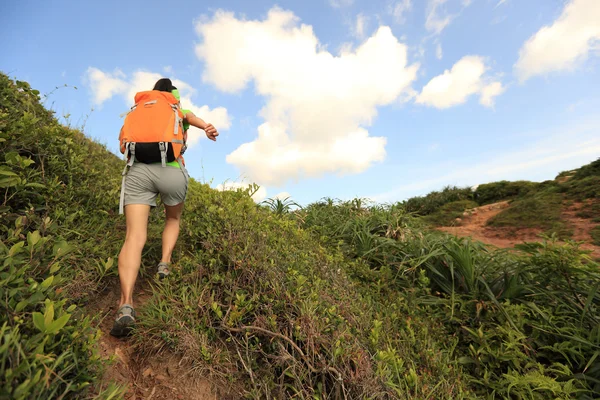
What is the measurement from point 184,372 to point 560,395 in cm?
299

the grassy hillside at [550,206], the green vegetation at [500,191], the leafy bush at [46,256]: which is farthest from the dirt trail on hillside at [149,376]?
the green vegetation at [500,191]

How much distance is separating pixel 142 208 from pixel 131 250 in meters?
0.39

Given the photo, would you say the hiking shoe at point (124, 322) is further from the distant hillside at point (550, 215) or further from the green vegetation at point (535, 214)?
the green vegetation at point (535, 214)

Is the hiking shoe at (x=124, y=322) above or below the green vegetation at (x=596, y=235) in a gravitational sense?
above

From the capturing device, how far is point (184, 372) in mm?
2244

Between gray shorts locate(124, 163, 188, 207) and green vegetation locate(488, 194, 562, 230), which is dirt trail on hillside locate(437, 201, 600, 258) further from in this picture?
gray shorts locate(124, 163, 188, 207)

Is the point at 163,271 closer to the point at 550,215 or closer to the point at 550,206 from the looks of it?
the point at 550,215

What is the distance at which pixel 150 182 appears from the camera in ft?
9.38

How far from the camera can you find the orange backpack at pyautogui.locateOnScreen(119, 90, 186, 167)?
9.21 feet

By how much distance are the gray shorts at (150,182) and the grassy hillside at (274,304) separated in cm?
57

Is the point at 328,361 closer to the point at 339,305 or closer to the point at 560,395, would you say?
the point at 339,305

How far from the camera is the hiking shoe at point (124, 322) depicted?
2.41m

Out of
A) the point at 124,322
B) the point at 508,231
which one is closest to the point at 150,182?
the point at 124,322

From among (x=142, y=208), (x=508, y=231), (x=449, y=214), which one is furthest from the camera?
(x=449, y=214)
